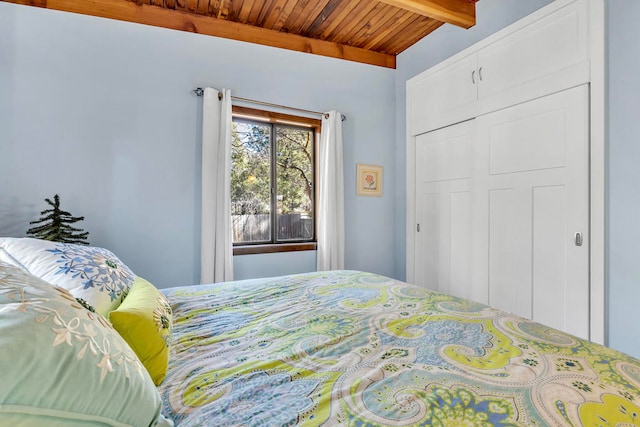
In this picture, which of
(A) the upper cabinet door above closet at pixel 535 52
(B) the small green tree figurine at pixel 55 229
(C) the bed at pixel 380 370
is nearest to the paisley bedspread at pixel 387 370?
(C) the bed at pixel 380 370

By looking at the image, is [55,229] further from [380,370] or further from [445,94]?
[445,94]

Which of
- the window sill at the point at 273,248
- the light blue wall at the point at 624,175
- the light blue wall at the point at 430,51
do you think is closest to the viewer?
the light blue wall at the point at 624,175

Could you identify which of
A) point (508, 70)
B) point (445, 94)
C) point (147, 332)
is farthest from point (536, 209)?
point (147, 332)

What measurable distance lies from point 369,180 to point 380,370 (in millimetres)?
2625

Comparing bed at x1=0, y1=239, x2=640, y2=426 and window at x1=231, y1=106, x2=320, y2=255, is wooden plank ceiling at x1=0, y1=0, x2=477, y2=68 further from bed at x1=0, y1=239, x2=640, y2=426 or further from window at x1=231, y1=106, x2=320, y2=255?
bed at x1=0, y1=239, x2=640, y2=426

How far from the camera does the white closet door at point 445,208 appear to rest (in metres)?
2.62

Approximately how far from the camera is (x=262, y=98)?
283 cm

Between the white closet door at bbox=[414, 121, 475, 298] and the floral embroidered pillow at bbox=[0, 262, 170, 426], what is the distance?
2.59m

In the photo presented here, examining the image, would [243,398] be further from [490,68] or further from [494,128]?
[490,68]

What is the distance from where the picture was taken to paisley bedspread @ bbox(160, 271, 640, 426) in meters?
0.65

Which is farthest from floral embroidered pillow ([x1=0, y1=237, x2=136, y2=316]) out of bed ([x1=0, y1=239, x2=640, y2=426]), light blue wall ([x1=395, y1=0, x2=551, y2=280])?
light blue wall ([x1=395, y1=0, x2=551, y2=280])

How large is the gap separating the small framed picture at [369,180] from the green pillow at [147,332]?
256 centimetres

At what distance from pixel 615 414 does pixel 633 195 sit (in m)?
1.60

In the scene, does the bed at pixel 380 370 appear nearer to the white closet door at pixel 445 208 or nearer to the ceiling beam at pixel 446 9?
the white closet door at pixel 445 208
